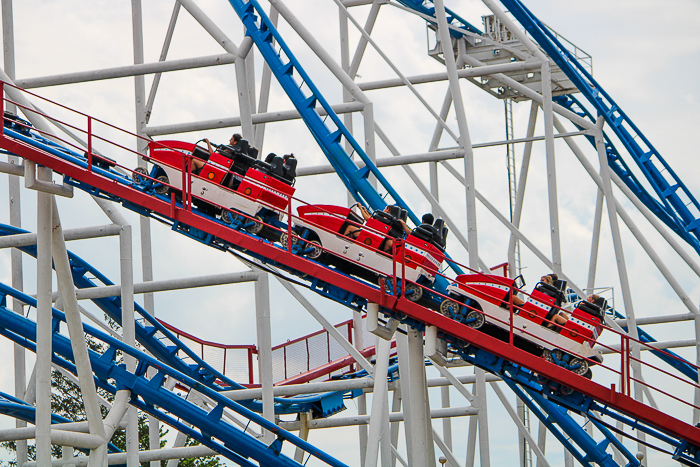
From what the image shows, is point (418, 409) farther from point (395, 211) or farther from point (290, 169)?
point (290, 169)

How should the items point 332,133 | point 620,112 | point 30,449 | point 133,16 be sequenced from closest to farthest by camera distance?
point 332,133, point 133,16, point 620,112, point 30,449

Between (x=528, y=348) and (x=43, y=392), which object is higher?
(x=528, y=348)

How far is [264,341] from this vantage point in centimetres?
1069

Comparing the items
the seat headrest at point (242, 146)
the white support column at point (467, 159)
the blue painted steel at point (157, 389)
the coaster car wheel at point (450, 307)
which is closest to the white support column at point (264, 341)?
the blue painted steel at point (157, 389)

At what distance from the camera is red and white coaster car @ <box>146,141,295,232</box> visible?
9500 millimetres

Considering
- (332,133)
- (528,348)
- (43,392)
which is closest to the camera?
(43,392)

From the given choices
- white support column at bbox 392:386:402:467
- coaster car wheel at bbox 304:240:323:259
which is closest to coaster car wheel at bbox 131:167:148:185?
coaster car wheel at bbox 304:240:323:259

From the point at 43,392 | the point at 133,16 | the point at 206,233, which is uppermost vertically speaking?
the point at 133,16

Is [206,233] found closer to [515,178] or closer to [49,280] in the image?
[49,280]

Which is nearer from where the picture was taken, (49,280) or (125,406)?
(49,280)

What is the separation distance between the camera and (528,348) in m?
9.37

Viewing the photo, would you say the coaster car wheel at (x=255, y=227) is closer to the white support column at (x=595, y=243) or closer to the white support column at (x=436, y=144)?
the white support column at (x=436, y=144)

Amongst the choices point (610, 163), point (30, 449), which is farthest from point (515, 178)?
point (30, 449)

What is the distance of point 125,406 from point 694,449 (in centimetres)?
564
